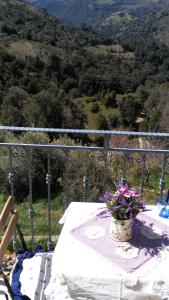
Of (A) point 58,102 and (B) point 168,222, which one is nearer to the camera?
(B) point 168,222

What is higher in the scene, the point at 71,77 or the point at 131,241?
the point at 131,241

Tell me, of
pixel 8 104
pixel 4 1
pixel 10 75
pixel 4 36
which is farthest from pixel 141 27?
pixel 8 104

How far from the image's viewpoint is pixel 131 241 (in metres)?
2.54

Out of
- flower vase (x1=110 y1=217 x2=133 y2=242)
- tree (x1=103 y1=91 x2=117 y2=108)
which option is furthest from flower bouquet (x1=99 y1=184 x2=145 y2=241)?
tree (x1=103 y1=91 x2=117 y2=108)

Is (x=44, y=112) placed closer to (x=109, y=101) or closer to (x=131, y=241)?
(x=109, y=101)

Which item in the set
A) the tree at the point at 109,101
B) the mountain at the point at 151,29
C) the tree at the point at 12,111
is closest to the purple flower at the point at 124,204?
the tree at the point at 12,111

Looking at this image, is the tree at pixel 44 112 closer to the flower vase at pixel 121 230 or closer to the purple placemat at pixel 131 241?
the purple placemat at pixel 131 241

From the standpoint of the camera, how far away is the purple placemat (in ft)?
7.86

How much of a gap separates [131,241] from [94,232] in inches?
9.5

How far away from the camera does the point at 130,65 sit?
75750mm

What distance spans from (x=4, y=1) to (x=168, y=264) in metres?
86.1

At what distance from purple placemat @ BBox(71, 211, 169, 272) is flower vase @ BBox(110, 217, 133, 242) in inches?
1.1

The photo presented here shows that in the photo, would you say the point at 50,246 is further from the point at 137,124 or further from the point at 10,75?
the point at 10,75

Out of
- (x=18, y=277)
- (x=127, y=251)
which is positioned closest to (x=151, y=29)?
(x=18, y=277)
